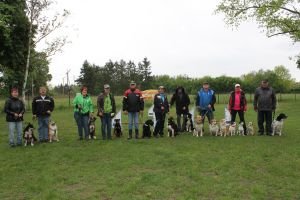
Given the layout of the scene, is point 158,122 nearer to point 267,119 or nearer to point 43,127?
point 267,119

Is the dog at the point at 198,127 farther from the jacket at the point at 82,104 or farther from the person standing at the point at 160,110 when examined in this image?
the jacket at the point at 82,104

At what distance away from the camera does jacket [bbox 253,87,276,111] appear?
46.3 feet

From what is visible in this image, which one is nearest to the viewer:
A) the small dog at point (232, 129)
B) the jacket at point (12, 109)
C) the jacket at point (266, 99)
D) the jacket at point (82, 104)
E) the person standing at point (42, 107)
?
the jacket at point (12, 109)

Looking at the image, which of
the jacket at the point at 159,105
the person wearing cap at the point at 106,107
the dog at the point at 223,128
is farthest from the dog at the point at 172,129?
the person wearing cap at the point at 106,107

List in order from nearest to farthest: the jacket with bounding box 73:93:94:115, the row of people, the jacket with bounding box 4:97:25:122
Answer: the jacket with bounding box 4:97:25:122, the row of people, the jacket with bounding box 73:93:94:115

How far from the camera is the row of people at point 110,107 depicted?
12625 mm

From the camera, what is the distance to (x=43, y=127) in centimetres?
1348

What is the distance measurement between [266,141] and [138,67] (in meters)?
92.1

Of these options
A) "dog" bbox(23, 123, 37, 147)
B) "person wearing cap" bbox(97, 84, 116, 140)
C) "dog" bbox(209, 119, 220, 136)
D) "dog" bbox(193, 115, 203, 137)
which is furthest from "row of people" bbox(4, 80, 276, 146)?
"dog" bbox(193, 115, 203, 137)

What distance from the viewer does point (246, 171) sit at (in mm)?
8711

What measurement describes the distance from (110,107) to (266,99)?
17.5 ft

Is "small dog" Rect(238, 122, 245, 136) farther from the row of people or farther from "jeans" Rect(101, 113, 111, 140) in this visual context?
"jeans" Rect(101, 113, 111, 140)

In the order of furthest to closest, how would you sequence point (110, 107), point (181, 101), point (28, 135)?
point (181, 101), point (110, 107), point (28, 135)

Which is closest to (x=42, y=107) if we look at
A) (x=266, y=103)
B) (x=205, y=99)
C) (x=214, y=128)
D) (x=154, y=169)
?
(x=154, y=169)
